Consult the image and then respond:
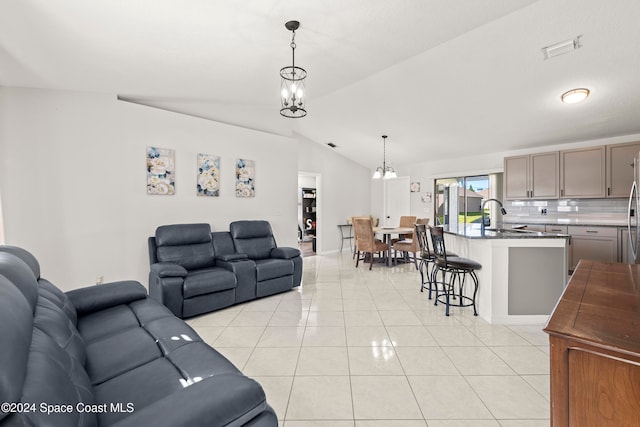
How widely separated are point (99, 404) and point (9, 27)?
284cm

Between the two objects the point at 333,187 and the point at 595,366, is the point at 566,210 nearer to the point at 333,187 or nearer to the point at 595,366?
the point at 333,187

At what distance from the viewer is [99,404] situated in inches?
46.0

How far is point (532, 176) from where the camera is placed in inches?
208

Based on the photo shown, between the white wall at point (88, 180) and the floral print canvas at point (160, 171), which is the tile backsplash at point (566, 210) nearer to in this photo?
the white wall at point (88, 180)

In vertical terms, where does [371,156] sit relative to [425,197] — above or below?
above

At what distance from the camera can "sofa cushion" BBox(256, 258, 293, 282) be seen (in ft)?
12.5

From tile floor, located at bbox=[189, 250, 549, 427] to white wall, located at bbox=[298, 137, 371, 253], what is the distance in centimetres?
370

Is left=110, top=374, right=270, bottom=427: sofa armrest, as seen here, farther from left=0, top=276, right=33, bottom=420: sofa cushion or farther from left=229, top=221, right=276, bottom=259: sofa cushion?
left=229, top=221, right=276, bottom=259: sofa cushion

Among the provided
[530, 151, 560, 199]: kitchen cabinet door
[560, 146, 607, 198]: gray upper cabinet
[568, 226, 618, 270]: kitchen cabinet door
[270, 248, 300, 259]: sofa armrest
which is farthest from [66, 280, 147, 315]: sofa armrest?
[560, 146, 607, 198]: gray upper cabinet

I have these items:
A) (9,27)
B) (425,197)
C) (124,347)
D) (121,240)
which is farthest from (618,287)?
(425,197)

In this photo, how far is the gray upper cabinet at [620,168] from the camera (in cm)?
431

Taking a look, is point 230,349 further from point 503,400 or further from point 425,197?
point 425,197

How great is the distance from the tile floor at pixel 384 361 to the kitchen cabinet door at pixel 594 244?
9.08 ft

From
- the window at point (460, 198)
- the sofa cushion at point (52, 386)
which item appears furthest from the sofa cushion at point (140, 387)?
the window at point (460, 198)
